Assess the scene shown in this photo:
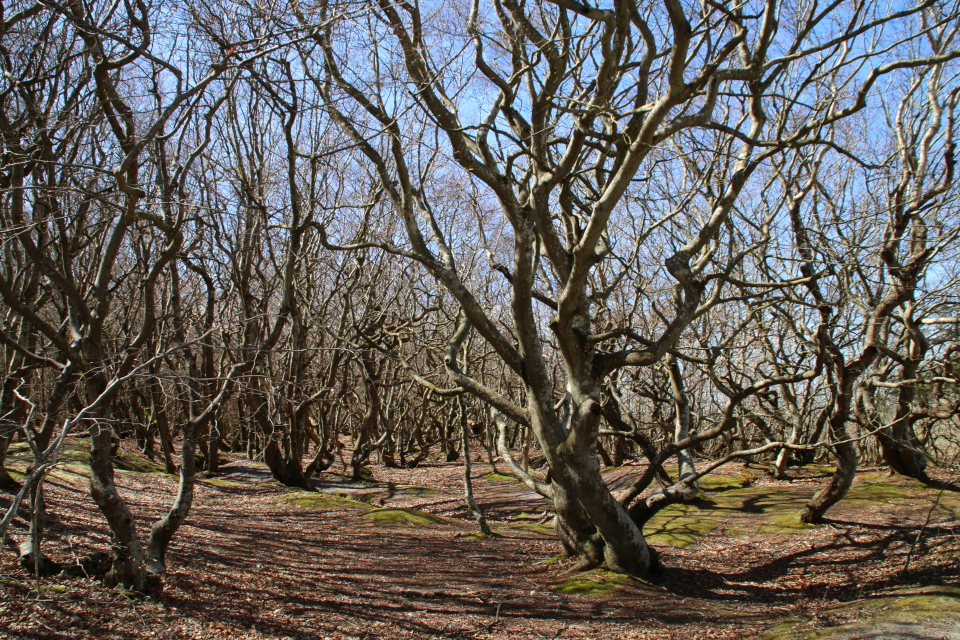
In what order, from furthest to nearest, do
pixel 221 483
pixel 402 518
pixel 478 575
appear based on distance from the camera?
1. pixel 221 483
2. pixel 402 518
3. pixel 478 575

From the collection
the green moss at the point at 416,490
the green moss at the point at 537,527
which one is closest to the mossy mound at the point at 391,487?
the green moss at the point at 416,490

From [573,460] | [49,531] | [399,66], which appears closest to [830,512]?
[573,460]

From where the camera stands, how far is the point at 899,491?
9.41m

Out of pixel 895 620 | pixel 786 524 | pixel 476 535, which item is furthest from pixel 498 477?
pixel 895 620

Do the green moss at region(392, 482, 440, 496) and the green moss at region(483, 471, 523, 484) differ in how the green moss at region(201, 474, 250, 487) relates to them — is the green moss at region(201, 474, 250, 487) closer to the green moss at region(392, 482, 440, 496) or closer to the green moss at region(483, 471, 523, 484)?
the green moss at region(392, 482, 440, 496)

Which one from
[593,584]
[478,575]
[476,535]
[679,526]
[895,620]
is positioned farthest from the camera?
[679,526]

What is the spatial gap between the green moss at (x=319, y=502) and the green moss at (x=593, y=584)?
16.4ft

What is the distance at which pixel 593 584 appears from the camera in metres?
6.19

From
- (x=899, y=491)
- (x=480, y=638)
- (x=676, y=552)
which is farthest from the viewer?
(x=899, y=491)

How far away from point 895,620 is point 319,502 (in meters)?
8.43

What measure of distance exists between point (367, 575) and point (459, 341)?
2.71 metres

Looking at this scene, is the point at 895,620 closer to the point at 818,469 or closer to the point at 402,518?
the point at 402,518

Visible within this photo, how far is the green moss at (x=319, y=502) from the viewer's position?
10281 millimetres

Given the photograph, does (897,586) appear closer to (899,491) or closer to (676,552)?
(676,552)
